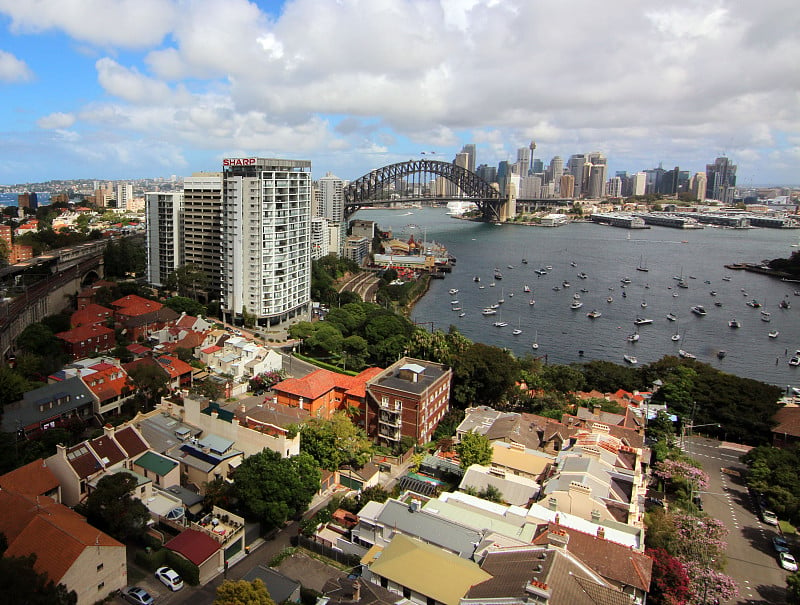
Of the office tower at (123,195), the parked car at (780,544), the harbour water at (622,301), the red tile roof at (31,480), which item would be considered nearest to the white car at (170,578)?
the red tile roof at (31,480)

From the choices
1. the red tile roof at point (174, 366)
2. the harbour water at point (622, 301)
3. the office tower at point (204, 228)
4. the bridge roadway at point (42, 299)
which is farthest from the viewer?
the harbour water at point (622, 301)

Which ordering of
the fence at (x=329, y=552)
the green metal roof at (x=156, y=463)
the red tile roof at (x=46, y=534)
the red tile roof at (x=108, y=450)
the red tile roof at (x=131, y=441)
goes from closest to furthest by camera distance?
the red tile roof at (x=46, y=534) → the fence at (x=329, y=552) → the red tile roof at (x=108, y=450) → the green metal roof at (x=156, y=463) → the red tile roof at (x=131, y=441)

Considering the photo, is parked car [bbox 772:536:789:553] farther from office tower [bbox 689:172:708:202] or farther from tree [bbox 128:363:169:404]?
office tower [bbox 689:172:708:202]

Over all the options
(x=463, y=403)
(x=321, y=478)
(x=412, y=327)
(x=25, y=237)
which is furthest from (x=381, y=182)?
(x=321, y=478)

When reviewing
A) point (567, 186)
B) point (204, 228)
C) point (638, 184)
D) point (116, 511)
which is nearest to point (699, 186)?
point (638, 184)

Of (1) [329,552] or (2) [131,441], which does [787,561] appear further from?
(2) [131,441]

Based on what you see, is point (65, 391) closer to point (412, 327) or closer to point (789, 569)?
point (412, 327)

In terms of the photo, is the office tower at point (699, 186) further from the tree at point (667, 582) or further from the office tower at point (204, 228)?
the tree at point (667, 582)
